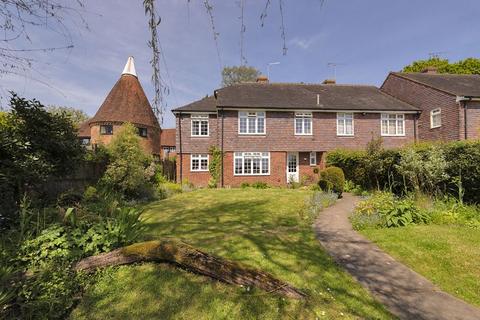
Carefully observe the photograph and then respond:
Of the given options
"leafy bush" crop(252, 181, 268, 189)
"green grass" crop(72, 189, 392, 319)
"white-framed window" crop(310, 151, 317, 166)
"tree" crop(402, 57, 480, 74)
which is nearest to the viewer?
"green grass" crop(72, 189, 392, 319)

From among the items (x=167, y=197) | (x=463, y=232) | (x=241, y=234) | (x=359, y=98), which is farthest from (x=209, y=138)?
(x=463, y=232)

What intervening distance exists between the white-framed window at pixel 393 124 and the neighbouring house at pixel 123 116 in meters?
19.0

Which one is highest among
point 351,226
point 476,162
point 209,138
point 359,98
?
point 359,98

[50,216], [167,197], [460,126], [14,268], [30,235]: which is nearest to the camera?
[14,268]

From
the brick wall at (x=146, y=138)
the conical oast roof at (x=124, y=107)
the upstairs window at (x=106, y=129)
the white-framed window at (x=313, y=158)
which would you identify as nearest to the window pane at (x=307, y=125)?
the white-framed window at (x=313, y=158)

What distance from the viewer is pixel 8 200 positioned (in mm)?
7012

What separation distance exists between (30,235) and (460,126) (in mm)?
22496

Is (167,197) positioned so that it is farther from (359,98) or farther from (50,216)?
(359,98)

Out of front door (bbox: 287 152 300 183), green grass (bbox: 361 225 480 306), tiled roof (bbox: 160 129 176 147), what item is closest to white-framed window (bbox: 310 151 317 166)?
front door (bbox: 287 152 300 183)

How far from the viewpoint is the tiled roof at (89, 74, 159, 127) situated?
2483cm

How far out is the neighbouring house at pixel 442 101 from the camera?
700 inches

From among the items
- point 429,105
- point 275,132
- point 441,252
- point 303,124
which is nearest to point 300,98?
point 303,124

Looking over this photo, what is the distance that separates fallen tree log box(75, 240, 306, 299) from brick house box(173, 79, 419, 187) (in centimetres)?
1534

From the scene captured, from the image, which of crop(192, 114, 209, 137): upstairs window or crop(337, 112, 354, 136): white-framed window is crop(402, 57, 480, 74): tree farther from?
crop(192, 114, 209, 137): upstairs window
